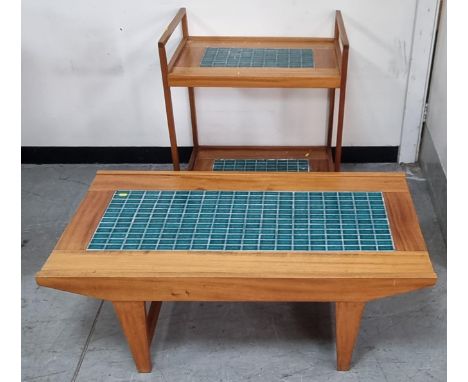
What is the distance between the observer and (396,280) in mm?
1531

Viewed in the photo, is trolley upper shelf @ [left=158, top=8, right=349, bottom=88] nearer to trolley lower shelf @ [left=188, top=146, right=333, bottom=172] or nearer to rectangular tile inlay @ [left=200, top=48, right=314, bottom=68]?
rectangular tile inlay @ [left=200, top=48, right=314, bottom=68]

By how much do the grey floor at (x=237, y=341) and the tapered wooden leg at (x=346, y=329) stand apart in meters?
0.06

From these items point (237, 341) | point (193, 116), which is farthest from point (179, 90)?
point (237, 341)

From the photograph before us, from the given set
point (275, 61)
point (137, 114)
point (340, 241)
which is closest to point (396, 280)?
point (340, 241)

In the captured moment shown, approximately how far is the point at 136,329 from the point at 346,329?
675 mm

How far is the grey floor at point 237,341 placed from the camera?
1823mm

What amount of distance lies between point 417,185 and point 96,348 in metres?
1.77

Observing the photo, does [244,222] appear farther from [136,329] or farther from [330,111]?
[330,111]

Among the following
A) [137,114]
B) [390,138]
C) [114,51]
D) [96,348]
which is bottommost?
[96,348]

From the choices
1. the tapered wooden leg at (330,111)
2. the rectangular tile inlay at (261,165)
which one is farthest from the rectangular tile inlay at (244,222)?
the tapered wooden leg at (330,111)

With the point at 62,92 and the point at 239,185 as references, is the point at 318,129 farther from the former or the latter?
the point at 62,92

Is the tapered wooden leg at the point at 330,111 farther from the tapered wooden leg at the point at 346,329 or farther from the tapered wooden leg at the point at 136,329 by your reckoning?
the tapered wooden leg at the point at 136,329

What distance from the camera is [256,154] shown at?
2.81m

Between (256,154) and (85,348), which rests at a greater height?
(256,154)
